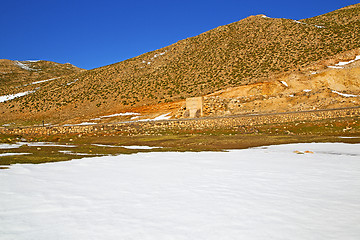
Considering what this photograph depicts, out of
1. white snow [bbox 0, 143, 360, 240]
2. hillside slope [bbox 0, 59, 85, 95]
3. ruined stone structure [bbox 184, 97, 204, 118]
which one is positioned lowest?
white snow [bbox 0, 143, 360, 240]

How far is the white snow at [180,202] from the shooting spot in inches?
198

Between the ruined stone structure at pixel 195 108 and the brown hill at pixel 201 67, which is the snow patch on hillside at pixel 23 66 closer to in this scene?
A: the brown hill at pixel 201 67

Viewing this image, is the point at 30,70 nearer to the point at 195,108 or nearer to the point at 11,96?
the point at 11,96

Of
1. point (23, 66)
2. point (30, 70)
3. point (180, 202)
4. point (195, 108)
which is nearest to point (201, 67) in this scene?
point (195, 108)

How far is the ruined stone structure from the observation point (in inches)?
1704

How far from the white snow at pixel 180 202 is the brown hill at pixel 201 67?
48845mm

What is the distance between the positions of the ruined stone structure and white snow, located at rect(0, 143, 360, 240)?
32.1m

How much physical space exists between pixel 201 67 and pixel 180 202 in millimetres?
67527

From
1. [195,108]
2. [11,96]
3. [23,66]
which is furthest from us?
[23,66]

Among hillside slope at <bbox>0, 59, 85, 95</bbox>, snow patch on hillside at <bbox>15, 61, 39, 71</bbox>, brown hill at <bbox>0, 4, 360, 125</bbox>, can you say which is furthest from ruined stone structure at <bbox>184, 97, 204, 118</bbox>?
snow patch on hillside at <bbox>15, 61, 39, 71</bbox>

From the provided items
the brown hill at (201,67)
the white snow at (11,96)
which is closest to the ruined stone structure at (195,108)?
the brown hill at (201,67)

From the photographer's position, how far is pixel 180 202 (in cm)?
661

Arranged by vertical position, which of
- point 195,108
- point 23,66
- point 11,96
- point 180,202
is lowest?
point 180,202

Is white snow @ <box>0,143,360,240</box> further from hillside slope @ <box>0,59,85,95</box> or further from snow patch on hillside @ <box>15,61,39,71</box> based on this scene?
snow patch on hillside @ <box>15,61,39,71</box>
